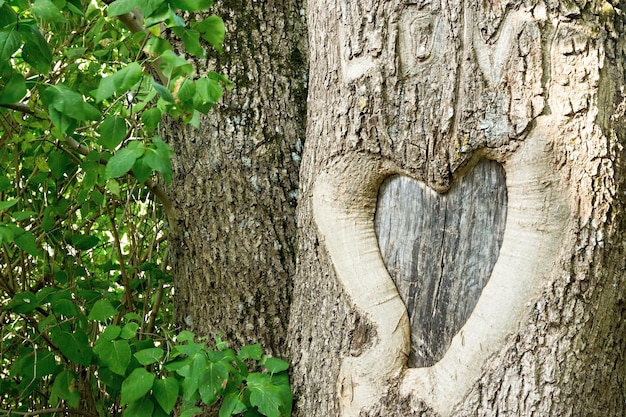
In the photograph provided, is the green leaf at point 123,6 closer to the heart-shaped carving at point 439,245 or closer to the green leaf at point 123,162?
the green leaf at point 123,162

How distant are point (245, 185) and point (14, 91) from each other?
935 mm

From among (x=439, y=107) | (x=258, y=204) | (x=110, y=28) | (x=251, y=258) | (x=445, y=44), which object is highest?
(x=110, y=28)

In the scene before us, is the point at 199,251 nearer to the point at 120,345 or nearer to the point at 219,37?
the point at 120,345

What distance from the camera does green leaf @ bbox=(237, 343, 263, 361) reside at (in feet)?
7.93

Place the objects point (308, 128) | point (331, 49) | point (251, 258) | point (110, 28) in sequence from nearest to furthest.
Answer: point (331, 49) → point (308, 128) → point (251, 258) → point (110, 28)

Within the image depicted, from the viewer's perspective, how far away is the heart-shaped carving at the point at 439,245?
2066 millimetres

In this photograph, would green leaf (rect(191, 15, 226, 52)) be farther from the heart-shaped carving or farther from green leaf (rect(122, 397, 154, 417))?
green leaf (rect(122, 397, 154, 417))

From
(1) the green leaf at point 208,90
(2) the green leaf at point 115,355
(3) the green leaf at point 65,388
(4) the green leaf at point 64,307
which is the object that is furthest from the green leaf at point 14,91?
(3) the green leaf at point 65,388

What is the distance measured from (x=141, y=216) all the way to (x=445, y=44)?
94.1 inches

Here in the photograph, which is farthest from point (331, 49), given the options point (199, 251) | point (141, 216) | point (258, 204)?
point (141, 216)

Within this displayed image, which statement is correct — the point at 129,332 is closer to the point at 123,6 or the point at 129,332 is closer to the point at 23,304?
the point at 23,304

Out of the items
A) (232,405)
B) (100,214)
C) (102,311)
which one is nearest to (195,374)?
(232,405)

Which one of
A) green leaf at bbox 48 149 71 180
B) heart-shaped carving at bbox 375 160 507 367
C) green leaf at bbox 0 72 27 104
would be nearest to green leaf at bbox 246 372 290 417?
heart-shaped carving at bbox 375 160 507 367

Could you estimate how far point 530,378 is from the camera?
1.98 meters
